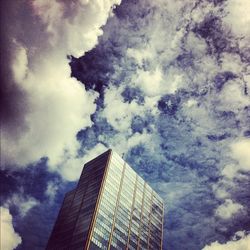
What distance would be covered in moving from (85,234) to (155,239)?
44.7 m

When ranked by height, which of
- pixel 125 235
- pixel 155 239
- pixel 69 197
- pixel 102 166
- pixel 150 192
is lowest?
pixel 125 235

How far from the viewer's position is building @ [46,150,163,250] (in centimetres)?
8206

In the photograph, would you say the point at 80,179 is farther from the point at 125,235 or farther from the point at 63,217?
the point at 125,235

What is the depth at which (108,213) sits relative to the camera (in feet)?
294

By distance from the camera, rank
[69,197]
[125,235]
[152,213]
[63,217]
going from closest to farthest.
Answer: [125,235] → [63,217] → [69,197] → [152,213]

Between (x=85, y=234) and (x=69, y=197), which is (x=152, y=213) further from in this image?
(x=85, y=234)

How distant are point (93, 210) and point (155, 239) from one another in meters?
40.9

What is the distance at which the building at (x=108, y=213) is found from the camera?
269 feet

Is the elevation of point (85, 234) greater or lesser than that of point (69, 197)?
lesser

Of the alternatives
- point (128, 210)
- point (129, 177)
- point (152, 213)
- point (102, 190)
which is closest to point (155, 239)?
point (152, 213)

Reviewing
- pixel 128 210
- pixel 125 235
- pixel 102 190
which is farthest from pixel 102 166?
pixel 125 235

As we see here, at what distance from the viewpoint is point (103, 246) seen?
258ft

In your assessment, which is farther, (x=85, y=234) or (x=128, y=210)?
(x=128, y=210)

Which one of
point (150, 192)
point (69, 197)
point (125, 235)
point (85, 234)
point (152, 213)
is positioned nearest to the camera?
point (85, 234)
